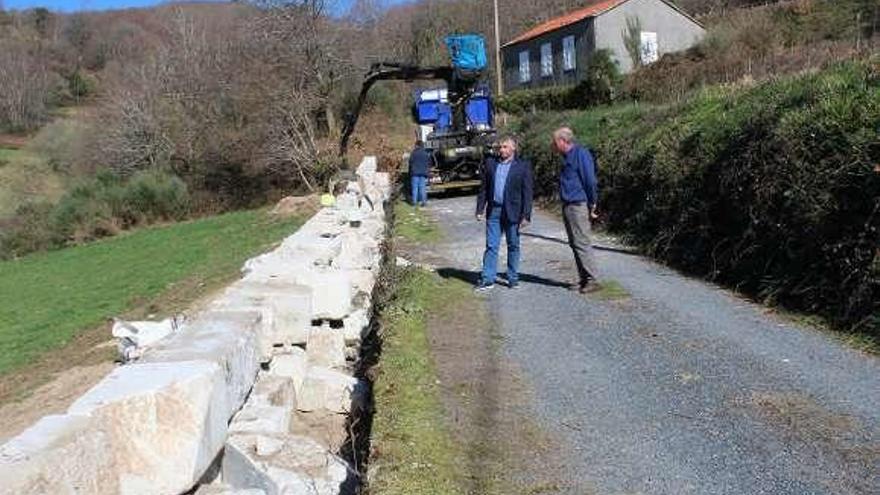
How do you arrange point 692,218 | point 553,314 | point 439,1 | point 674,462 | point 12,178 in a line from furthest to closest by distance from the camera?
1. point 439,1
2. point 12,178
3. point 692,218
4. point 553,314
5. point 674,462

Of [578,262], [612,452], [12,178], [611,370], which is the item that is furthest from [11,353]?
[12,178]

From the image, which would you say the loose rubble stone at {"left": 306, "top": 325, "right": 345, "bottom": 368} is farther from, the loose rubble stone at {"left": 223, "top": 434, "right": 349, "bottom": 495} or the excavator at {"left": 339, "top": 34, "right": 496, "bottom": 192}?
the excavator at {"left": 339, "top": 34, "right": 496, "bottom": 192}

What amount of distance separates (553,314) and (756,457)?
419cm

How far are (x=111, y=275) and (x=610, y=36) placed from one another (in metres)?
29.7

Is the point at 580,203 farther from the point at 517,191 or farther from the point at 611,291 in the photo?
the point at 611,291

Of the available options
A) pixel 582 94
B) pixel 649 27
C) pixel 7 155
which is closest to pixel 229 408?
pixel 582 94

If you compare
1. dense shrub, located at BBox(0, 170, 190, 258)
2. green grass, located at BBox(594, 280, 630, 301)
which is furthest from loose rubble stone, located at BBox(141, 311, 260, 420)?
dense shrub, located at BBox(0, 170, 190, 258)

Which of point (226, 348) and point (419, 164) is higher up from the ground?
point (419, 164)

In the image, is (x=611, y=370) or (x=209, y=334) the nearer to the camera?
(x=209, y=334)

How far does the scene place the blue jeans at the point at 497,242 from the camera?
10797 mm

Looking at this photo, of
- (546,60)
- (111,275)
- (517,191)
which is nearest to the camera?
(517,191)

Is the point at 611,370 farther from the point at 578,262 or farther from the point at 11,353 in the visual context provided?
the point at 11,353

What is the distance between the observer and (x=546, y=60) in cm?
5266

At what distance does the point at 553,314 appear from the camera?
9.42 m
